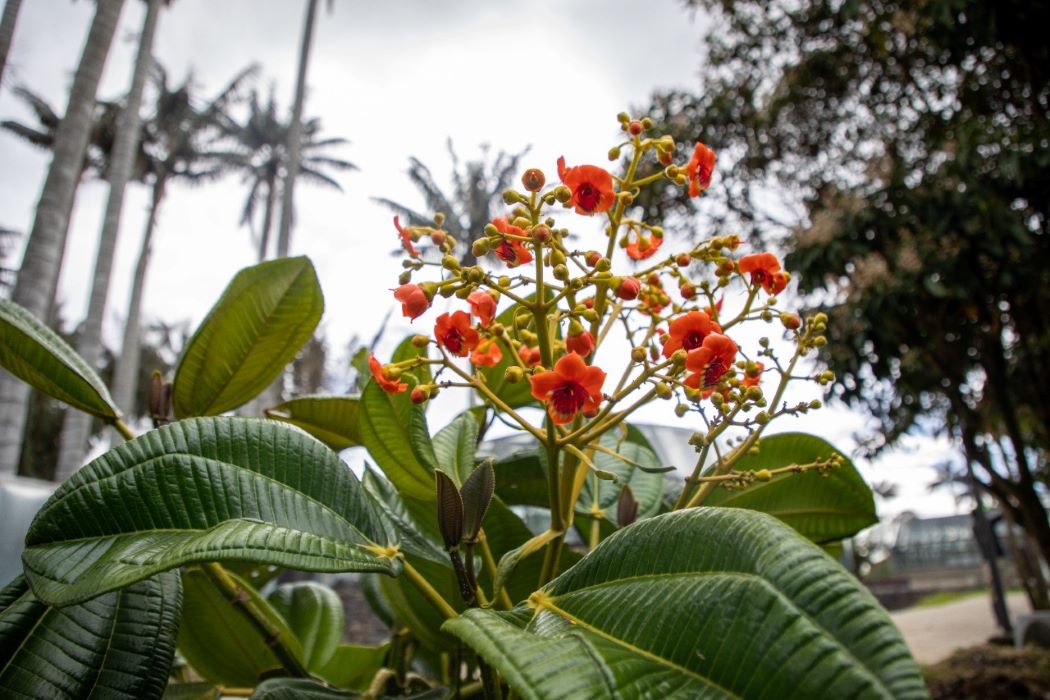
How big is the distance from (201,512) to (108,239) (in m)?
12.5

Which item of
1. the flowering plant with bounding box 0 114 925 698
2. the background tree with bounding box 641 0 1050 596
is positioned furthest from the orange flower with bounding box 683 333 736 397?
the background tree with bounding box 641 0 1050 596

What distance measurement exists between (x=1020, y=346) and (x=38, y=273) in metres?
8.35

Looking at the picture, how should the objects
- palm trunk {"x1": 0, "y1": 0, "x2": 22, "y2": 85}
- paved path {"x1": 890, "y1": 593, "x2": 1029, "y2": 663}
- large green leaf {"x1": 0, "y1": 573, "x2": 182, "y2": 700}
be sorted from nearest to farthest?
large green leaf {"x1": 0, "y1": 573, "x2": 182, "y2": 700} < palm trunk {"x1": 0, "y1": 0, "x2": 22, "y2": 85} < paved path {"x1": 890, "y1": 593, "x2": 1029, "y2": 663}

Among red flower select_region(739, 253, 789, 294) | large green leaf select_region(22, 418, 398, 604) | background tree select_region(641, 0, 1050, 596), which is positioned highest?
background tree select_region(641, 0, 1050, 596)

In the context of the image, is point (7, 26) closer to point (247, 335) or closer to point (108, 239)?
point (108, 239)

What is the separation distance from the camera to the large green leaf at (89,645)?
52 centimetres

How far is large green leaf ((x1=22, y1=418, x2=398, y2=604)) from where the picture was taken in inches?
17.0

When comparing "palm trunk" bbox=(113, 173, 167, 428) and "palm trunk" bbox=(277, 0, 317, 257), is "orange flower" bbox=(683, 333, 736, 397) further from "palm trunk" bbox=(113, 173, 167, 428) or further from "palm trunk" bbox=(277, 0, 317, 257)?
"palm trunk" bbox=(277, 0, 317, 257)

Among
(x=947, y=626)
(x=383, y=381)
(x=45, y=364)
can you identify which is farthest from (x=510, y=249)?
(x=947, y=626)

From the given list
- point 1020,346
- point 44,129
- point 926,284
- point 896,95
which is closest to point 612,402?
point 926,284

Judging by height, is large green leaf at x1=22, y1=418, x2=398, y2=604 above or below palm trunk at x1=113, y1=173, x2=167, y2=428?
below

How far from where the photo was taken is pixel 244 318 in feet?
2.49

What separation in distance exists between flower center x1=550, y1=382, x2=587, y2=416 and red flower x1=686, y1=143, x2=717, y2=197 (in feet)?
0.89

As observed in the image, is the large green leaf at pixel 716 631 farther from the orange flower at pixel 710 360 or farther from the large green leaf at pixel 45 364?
the large green leaf at pixel 45 364
